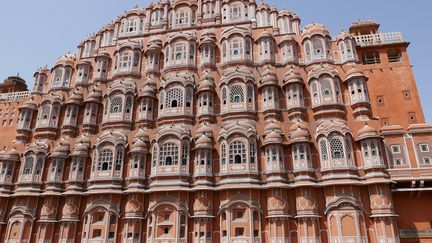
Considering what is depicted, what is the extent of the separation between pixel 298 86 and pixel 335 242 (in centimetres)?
1234

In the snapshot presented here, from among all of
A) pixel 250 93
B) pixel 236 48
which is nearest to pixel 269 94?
pixel 250 93

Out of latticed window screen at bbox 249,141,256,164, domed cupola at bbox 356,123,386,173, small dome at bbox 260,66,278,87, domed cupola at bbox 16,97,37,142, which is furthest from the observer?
domed cupola at bbox 16,97,37,142

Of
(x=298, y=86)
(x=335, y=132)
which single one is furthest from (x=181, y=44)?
(x=335, y=132)

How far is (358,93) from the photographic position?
25641mm

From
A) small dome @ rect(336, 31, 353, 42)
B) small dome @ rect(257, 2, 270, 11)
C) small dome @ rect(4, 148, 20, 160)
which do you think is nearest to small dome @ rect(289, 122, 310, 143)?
small dome @ rect(336, 31, 353, 42)

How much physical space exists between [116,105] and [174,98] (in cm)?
553

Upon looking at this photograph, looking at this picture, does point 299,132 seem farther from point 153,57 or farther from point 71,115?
point 71,115

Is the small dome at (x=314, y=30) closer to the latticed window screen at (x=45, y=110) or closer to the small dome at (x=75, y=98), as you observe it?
the small dome at (x=75, y=98)

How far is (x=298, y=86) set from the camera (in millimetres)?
26672

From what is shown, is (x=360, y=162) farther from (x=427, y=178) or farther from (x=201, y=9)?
(x=201, y=9)

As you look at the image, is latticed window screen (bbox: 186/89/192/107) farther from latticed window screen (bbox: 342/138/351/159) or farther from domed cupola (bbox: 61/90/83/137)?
latticed window screen (bbox: 342/138/351/159)

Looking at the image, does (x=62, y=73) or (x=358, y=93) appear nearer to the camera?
(x=358, y=93)

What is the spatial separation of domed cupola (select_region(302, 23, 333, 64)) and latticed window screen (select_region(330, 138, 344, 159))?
8.15m

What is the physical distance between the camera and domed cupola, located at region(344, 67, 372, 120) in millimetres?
25125
